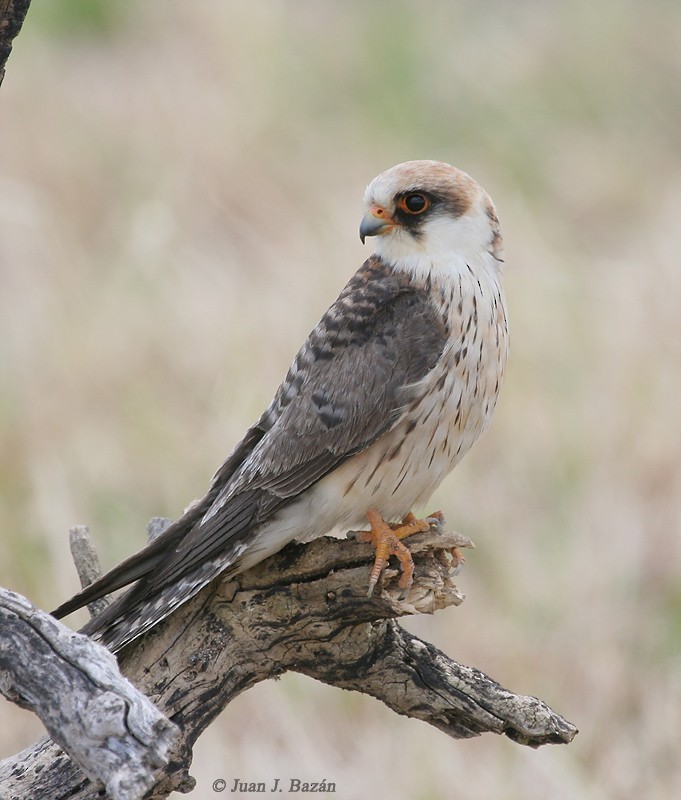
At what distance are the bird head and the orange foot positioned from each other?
0.77 meters

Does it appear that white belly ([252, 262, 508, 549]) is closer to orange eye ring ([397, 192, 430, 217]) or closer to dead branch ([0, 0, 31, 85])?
orange eye ring ([397, 192, 430, 217])

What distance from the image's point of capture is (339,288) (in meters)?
7.05

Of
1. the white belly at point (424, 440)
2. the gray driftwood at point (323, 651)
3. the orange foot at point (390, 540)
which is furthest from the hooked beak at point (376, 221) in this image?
the gray driftwood at point (323, 651)

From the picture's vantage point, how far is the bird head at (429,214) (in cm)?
364

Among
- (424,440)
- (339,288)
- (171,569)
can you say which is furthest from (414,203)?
(339,288)

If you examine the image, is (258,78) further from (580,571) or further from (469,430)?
(469,430)

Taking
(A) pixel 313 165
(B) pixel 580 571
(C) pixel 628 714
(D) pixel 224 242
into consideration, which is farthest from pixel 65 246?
(C) pixel 628 714

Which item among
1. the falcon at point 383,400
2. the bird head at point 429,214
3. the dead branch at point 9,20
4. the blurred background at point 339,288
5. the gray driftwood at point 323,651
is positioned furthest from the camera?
the blurred background at point 339,288

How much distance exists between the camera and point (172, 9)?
1027 centimetres

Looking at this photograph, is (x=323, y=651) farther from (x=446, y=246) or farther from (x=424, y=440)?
(x=446, y=246)

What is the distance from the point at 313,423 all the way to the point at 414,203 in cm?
74

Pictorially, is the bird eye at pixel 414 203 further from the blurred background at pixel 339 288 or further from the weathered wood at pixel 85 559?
the blurred background at pixel 339 288

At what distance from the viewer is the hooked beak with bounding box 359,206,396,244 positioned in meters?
3.68

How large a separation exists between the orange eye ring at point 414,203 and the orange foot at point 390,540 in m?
0.91
